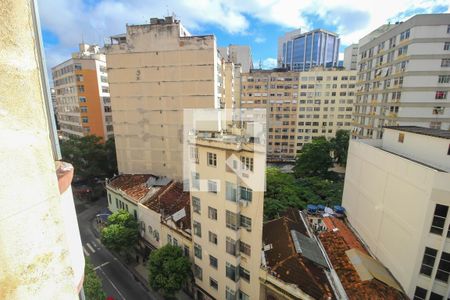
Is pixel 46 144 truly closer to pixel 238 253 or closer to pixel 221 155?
pixel 221 155

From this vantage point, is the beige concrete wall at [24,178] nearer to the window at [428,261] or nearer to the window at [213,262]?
the window at [213,262]

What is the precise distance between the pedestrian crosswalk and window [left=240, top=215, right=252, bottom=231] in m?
18.9

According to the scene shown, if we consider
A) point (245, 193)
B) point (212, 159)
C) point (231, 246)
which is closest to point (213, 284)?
point (231, 246)

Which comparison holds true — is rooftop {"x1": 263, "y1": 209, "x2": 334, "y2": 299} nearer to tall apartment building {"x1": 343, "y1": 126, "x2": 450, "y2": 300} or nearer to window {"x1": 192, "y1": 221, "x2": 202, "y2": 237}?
tall apartment building {"x1": 343, "y1": 126, "x2": 450, "y2": 300}

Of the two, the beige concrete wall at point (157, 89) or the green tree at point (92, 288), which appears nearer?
the green tree at point (92, 288)

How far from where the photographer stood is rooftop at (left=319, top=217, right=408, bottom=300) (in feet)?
41.1

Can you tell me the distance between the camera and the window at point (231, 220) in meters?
13.6

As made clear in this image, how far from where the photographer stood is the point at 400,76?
101 ft

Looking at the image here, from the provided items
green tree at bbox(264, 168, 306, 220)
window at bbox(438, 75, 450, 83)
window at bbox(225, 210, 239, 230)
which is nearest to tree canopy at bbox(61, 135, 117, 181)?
green tree at bbox(264, 168, 306, 220)

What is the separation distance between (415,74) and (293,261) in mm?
30523

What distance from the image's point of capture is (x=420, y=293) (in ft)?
40.5

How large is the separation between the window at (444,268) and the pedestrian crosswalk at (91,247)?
28016 millimetres

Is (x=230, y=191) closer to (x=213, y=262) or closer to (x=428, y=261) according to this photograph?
(x=213, y=262)

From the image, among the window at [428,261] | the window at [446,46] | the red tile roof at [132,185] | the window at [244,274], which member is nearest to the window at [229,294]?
the window at [244,274]
